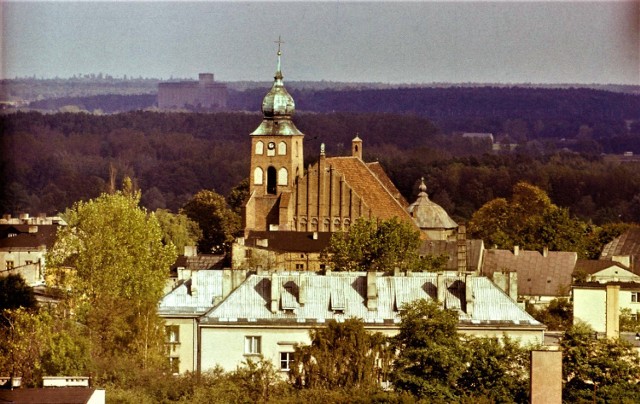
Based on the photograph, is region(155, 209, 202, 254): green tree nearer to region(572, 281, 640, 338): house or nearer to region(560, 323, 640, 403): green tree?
region(572, 281, 640, 338): house

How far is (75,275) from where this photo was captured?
285 feet

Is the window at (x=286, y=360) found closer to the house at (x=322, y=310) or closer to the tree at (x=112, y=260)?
the house at (x=322, y=310)

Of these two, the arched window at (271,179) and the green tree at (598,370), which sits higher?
the arched window at (271,179)

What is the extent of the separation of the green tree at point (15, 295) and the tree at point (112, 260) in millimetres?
1684

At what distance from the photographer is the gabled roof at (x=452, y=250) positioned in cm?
10550

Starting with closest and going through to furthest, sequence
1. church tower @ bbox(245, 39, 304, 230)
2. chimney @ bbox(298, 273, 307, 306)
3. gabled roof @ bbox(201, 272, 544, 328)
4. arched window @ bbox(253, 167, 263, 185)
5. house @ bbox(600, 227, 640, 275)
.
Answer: gabled roof @ bbox(201, 272, 544, 328), chimney @ bbox(298, 273, 307, 306), house @ bbox(600, 227, 640, 275), church tower @ bbox(245, 39, 304, 230), arched window @ bbox(253, 167, 263, 185)

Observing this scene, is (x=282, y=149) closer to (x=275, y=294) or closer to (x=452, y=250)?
(x=452, y=250)

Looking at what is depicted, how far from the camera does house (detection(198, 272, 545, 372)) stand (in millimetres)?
70250

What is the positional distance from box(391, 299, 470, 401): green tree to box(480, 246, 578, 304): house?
3048 centimetres

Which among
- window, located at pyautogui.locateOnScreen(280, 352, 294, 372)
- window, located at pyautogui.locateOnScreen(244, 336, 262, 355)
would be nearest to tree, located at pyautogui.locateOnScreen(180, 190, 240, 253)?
window, located at pyautogui.locateOnScreen(244, 336, 262, 355)

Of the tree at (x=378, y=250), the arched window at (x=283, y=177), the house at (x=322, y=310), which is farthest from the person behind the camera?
the arched window at (x=283, y=177)

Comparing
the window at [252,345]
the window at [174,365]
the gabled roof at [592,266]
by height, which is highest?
the gabled roof at [592,266]

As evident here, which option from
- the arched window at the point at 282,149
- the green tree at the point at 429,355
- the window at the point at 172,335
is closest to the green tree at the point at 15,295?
the window at the point at 172,335

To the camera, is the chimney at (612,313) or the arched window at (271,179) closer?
the chimney at (612,313)
